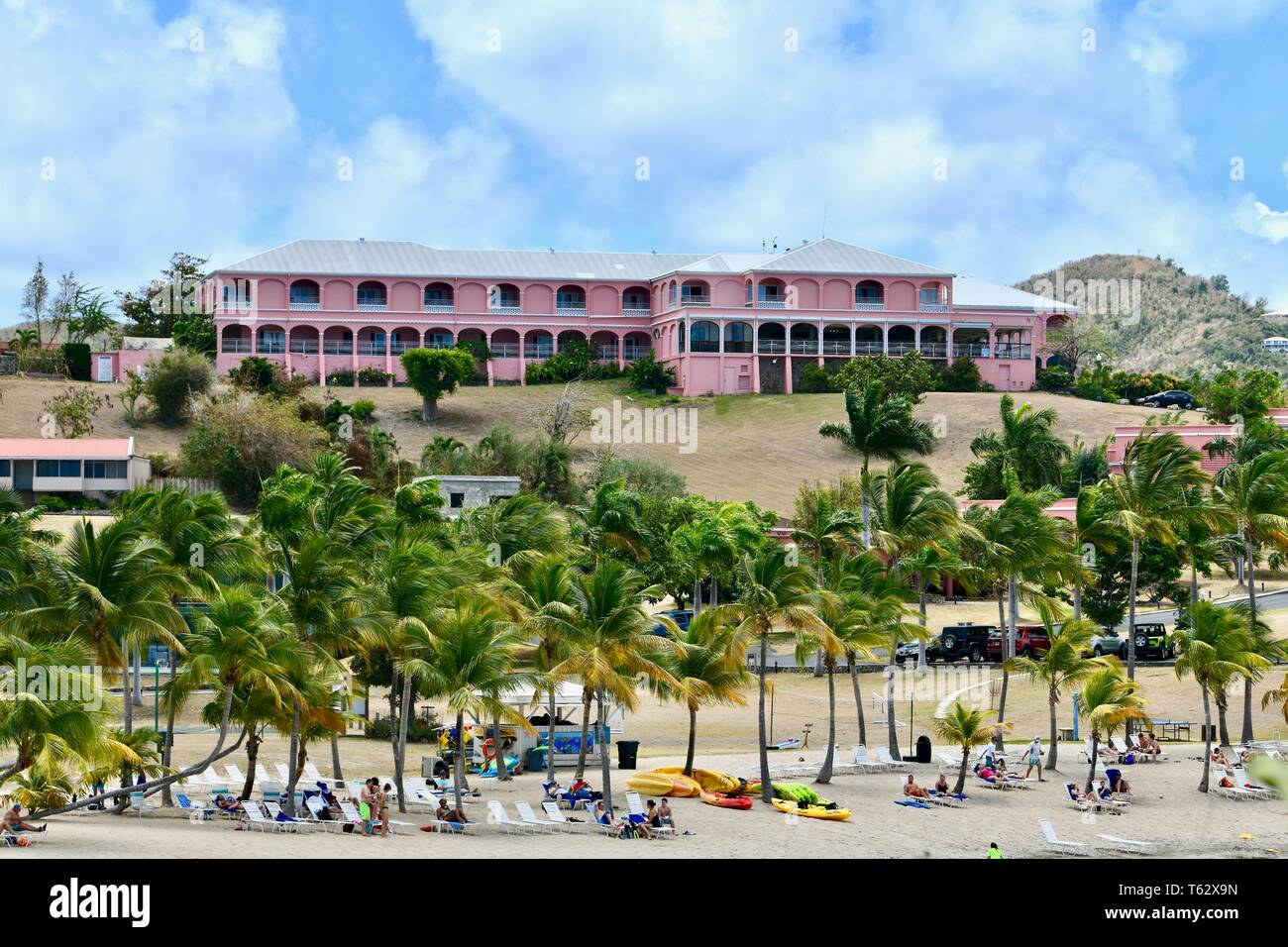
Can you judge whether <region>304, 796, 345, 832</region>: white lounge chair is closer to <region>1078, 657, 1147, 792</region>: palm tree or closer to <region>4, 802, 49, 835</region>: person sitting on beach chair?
<region>4, 802, 49, 835</region>: person sitting on beach chair

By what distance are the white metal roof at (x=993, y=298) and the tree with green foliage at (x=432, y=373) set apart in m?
31.4

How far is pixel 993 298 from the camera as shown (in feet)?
342

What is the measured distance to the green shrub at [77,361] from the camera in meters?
95.8

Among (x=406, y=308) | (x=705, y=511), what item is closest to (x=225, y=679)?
(x=705, y=511)

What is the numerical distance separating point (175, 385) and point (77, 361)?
12949mm

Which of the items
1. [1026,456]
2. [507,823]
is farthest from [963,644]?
[1026,456]

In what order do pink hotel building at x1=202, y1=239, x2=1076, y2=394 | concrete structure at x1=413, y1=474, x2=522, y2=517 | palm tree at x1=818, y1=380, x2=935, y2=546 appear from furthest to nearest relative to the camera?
pink hotel building at x1=202, y1=239, x2=1076, y2=394, concrete structure at x1=413, y1=474, x2=522, y2=517, palm tree at x1=818, y1=380, x2=935, y2=546

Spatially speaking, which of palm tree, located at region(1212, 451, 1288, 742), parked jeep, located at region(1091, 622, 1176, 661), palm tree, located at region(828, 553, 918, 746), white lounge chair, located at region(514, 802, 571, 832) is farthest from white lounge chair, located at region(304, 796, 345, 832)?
parked jeep, located at region(1091, 622, 1176, 661)

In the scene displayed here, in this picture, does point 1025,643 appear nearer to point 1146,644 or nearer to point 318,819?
point 1146,644

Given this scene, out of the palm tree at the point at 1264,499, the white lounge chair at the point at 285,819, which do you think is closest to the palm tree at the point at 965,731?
the palm tree at the point at 1264,499

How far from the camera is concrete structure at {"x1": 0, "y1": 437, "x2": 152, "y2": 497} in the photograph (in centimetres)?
7112

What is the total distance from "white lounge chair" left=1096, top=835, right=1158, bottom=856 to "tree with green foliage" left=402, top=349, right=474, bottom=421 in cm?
6253

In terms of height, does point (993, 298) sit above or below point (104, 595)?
above
